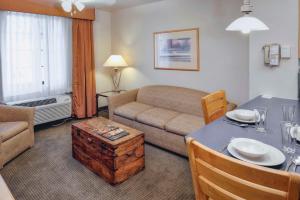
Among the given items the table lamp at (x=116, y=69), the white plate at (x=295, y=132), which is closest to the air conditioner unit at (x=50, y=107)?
the table lamp at (x=116, y=69)

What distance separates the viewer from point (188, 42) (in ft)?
12.1

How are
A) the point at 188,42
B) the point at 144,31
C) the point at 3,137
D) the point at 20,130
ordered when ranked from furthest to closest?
the point at 144,31 < the point at 188,42 < the point at 20,130 < the point at 3,137

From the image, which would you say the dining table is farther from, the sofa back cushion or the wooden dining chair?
the sofa back cushion

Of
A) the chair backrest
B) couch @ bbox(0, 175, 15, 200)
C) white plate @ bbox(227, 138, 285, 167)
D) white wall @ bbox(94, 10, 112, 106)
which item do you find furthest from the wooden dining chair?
white wall @ bbox(94, 10, 112, 106)

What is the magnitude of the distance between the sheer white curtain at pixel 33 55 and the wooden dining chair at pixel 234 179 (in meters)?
3.76

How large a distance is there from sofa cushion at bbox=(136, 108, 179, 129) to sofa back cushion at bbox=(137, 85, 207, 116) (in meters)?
0.16

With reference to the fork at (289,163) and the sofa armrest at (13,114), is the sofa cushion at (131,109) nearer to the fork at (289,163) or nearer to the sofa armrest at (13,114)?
the sofa armrest at (13,114)

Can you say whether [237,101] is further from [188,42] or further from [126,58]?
[126,58]

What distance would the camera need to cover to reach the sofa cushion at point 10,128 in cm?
271

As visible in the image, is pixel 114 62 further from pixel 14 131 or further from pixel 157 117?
pixel 14 131


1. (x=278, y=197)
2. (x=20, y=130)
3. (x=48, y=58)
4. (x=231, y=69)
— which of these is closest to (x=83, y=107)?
(x=48, y=58)

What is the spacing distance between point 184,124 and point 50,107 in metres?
2.53

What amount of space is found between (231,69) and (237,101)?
476mm

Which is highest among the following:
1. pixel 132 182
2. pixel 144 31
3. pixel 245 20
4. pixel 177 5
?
pixel 177 5
